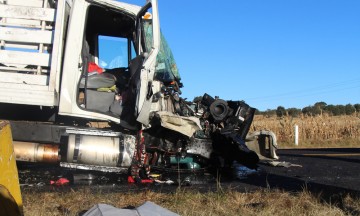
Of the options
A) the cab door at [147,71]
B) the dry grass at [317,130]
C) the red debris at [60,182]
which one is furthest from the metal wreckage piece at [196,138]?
the dry grass at [317,130]

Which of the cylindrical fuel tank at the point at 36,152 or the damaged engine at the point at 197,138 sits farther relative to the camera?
the damaged engine at the point at 197,138

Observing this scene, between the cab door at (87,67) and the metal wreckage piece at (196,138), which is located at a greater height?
the cab door at (87,67)

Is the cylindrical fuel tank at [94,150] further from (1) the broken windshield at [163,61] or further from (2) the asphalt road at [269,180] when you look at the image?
(1) the broken windshield at [163,61]

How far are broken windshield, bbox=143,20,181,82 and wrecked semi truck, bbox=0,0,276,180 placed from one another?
0.06 feet

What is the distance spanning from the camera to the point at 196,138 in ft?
22.9

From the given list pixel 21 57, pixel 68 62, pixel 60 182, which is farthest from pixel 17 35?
pixel 60 182

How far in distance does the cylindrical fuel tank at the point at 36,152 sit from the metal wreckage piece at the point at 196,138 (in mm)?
1173

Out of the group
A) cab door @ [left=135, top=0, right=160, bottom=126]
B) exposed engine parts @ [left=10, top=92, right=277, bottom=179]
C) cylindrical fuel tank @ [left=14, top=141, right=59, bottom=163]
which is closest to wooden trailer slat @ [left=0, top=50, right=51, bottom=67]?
exposed engine parts @ [left=10, top=92, right=277, bottom=179]

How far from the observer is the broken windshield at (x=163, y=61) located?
6872 mm

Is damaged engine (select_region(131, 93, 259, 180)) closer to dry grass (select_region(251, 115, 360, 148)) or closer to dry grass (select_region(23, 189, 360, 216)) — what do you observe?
dry grass (select_region(23, 189, 360, 216))

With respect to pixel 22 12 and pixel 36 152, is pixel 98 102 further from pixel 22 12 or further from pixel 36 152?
pixel 22 12

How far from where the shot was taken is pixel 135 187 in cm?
595

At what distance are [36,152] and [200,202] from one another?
280 centimetres

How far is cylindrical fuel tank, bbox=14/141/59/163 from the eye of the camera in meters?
6.18
